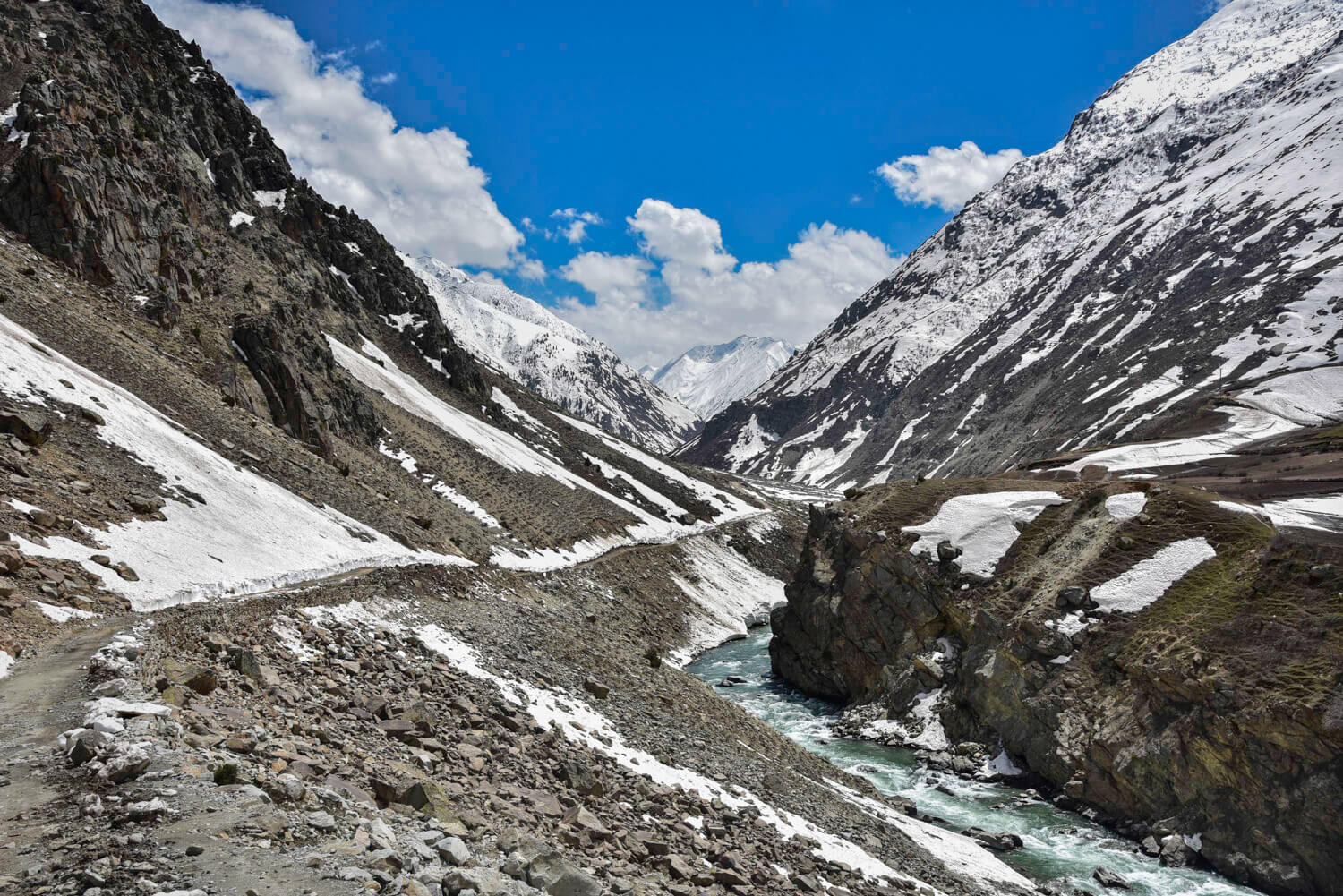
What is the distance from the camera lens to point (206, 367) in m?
45.2

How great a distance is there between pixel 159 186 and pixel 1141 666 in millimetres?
71178

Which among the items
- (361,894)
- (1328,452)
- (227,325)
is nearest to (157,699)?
(361,894)

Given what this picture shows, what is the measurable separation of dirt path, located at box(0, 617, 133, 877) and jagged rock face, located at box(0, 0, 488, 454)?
36.8m

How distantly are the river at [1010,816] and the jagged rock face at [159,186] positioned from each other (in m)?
36.3

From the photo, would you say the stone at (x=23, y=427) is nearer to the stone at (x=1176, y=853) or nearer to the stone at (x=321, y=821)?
the stone at (x=321, y=821)

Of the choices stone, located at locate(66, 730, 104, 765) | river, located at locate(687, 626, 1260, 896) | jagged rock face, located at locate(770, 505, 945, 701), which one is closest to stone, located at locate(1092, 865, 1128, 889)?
river, located at locate(687, 626, 1260, 896)

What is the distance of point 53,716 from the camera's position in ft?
33.9

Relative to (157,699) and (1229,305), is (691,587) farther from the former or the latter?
(1229,305)

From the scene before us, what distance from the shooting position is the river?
930 inches

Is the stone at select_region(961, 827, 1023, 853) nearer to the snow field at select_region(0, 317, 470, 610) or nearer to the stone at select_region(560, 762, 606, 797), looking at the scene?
the stone at select_region(560, 762, 606, 797)

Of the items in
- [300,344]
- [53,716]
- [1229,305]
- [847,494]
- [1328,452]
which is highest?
[1229,305]

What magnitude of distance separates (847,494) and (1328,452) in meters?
42.2

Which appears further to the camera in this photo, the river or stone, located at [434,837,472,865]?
the river

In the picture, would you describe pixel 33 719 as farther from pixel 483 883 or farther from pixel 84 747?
pixel 483 883
